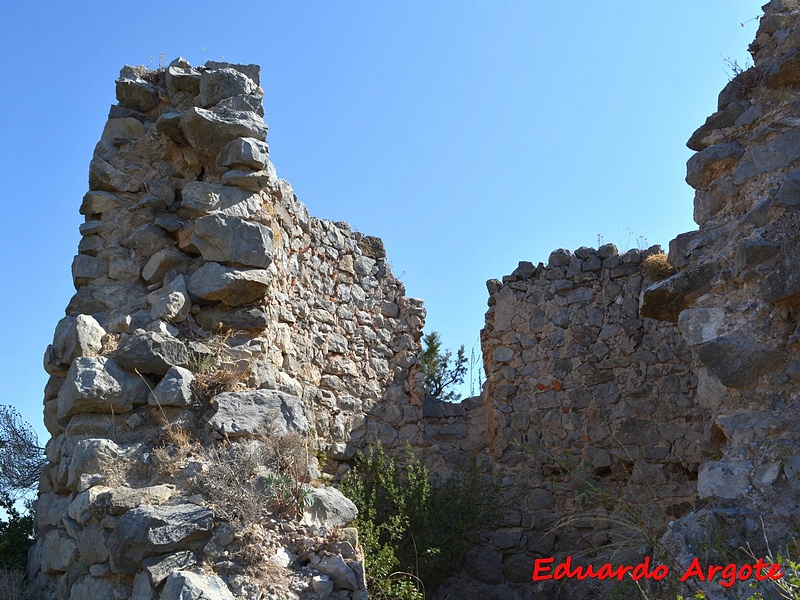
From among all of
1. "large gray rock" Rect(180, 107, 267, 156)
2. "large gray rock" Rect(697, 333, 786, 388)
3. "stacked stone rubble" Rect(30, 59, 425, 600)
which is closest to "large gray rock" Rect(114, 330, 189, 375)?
"stacked stone rubble" Rect(30, 59, 425, 600)

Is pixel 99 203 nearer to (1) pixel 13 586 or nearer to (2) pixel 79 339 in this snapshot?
(2) pixel 79 339

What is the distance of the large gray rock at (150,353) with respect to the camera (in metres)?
5.42

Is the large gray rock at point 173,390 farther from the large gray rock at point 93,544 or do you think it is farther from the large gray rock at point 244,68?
the large gray rock at point 244,68

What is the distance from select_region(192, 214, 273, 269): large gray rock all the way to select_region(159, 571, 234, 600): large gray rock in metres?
2.48

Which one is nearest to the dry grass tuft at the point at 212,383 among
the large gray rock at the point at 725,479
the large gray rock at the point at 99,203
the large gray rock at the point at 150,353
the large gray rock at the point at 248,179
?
the large gray rock at the point at 150,353

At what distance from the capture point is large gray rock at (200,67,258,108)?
6.68 metres

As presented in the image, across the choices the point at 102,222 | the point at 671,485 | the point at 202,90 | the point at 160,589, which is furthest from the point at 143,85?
the point at 671,485

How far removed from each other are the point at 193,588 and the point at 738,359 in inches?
119

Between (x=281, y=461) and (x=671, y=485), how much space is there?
4.25 meters

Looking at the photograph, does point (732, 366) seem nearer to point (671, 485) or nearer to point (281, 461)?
point (281, 461)

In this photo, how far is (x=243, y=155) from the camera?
6336mm

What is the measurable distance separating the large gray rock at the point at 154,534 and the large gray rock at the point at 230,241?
2.07 meters

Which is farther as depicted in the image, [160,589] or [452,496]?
[452,496]

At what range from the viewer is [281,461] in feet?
16.6
